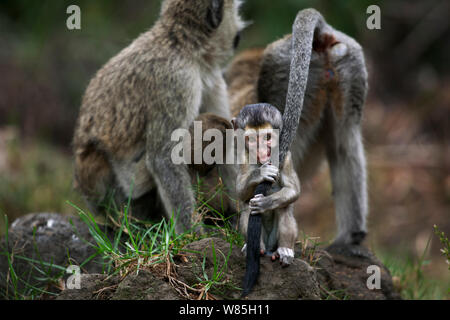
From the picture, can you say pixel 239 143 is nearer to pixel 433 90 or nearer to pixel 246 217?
pixel 246 217

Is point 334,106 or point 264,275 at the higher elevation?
point 334,106

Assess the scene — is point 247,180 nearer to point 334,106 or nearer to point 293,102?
point 293,102

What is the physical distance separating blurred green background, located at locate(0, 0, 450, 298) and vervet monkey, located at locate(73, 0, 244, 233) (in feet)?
8.69

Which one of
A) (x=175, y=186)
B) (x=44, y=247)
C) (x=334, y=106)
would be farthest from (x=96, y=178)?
(x=334, y=106)

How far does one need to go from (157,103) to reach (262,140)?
1873 mm

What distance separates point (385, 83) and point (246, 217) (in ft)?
37.5

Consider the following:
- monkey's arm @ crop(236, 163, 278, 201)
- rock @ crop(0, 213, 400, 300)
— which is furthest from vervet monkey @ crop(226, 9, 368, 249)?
monkey's arm @ crop(236, 163, 278, 201)

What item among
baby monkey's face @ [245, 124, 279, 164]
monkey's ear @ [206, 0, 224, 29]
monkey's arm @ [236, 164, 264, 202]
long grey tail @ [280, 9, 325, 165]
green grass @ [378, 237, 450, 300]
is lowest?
green grass @ [378, 237, 450, 300]

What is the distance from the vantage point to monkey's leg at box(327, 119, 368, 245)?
224 inches

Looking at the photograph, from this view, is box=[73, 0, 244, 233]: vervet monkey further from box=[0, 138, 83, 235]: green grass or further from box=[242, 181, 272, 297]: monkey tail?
box=[0, 138, 83, 235]: green grass

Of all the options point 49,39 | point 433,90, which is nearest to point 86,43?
point 49,39

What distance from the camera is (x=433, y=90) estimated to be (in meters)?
13.1

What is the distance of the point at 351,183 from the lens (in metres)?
5.73

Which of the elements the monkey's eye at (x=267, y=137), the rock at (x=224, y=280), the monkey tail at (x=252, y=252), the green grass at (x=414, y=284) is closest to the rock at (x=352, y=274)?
the rock at (x=224, y=280)
